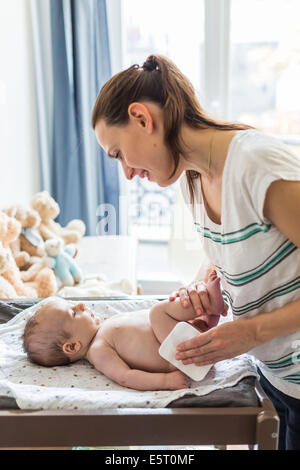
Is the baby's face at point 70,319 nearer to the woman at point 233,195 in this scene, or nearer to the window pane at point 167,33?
the woman at point 233,195

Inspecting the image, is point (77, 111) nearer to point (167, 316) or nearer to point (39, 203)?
point (39, 203)

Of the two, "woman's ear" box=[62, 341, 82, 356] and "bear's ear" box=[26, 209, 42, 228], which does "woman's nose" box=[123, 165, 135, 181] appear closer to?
"woman's ear" box=[62, 341, 82, 356]

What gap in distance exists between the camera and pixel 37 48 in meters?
2.86

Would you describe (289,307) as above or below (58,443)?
above

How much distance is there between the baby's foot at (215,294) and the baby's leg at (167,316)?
56 mm

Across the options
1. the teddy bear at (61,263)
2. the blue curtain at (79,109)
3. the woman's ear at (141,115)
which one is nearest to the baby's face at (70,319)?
the woman's ear at (141,115)

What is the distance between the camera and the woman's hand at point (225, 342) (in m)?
0.96

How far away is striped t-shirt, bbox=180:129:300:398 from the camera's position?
0.90m

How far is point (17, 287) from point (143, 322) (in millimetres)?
787

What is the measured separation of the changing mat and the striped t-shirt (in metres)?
0.10

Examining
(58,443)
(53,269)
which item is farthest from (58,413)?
(53,269)

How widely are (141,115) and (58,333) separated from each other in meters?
0.64

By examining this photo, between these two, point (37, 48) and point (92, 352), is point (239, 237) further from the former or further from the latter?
point (37, 48)

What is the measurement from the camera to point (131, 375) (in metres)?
1.16
